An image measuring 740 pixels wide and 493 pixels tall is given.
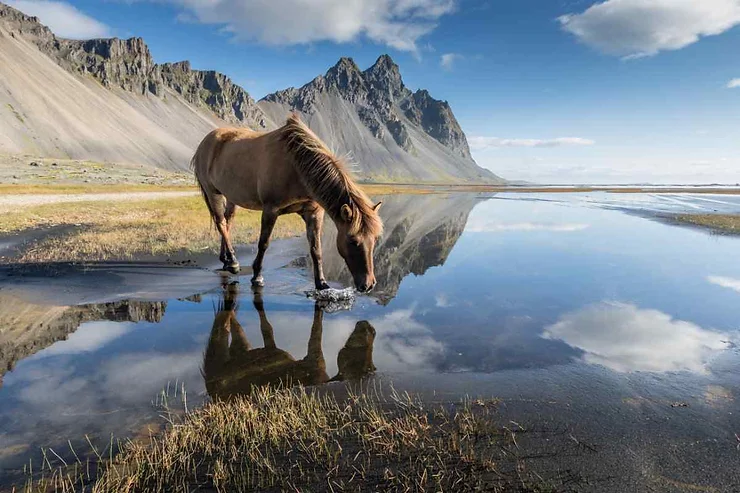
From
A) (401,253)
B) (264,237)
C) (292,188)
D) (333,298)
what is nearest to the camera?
(292,188)

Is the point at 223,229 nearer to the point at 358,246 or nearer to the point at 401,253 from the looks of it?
the point at 358,246

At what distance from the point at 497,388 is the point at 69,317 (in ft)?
24.5

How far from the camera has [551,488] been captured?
10.2 ft

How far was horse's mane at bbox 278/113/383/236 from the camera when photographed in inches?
267

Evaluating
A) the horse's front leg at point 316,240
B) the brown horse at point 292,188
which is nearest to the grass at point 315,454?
the brown horse at point 292,188

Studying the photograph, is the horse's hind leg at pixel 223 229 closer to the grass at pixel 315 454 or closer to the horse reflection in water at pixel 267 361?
the horse reflection in water at pixel 267 361

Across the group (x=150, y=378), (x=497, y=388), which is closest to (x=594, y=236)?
(x=497, y=388)

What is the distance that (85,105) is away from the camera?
13450 centimetres

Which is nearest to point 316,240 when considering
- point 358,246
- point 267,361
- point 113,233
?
point 358,246

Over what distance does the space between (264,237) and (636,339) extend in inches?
305

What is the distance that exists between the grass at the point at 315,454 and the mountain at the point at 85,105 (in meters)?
120

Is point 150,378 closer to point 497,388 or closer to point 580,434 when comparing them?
point 497,388

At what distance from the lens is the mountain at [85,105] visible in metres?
109

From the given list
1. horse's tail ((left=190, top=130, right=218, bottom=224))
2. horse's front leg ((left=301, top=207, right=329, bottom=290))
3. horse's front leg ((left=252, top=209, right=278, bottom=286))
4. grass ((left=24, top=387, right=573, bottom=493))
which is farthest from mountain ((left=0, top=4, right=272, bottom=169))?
grass ((left=24, top=387, right=573, bottom=493))
